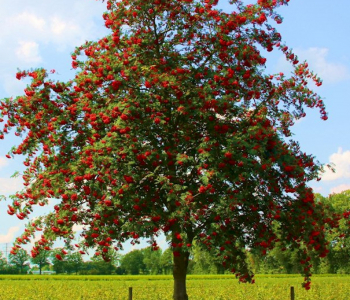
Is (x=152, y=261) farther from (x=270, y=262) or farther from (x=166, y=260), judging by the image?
(x=270, y=262)

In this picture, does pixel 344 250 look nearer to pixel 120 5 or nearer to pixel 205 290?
pixel 205 290

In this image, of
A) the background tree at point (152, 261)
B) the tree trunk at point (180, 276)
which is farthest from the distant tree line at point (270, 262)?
the tree trunk at point (180, 276)

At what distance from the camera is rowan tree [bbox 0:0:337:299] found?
48.6 feet

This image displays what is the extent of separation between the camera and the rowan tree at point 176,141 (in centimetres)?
1480

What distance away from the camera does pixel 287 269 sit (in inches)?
3563

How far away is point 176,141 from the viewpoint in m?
16.1

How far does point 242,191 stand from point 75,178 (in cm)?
565

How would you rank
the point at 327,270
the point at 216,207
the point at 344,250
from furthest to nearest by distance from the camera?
the point at 327,270, the point at 344,250, the point at 216,207

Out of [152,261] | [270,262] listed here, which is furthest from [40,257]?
[152,261]

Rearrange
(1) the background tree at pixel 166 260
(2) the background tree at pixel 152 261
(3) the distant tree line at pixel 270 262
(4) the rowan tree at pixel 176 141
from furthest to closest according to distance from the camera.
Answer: (2) the background tree at pixel 152 261 → (3) the distant tree line at pixel 270 262 → (1) the background tree at pixel 166 260 → (4) the rowan tree at pixel 176 141

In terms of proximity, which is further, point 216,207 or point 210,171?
point 216,207

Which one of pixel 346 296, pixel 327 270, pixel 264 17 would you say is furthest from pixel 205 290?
pixel 327 270

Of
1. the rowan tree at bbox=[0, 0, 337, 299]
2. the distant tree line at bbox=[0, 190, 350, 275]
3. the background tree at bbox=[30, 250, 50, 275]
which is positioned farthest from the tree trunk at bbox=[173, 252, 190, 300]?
the distant tree line at bbox=[0, 190, 350, 275]

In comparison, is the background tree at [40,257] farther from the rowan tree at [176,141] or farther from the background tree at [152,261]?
the background tree at [152,261]
